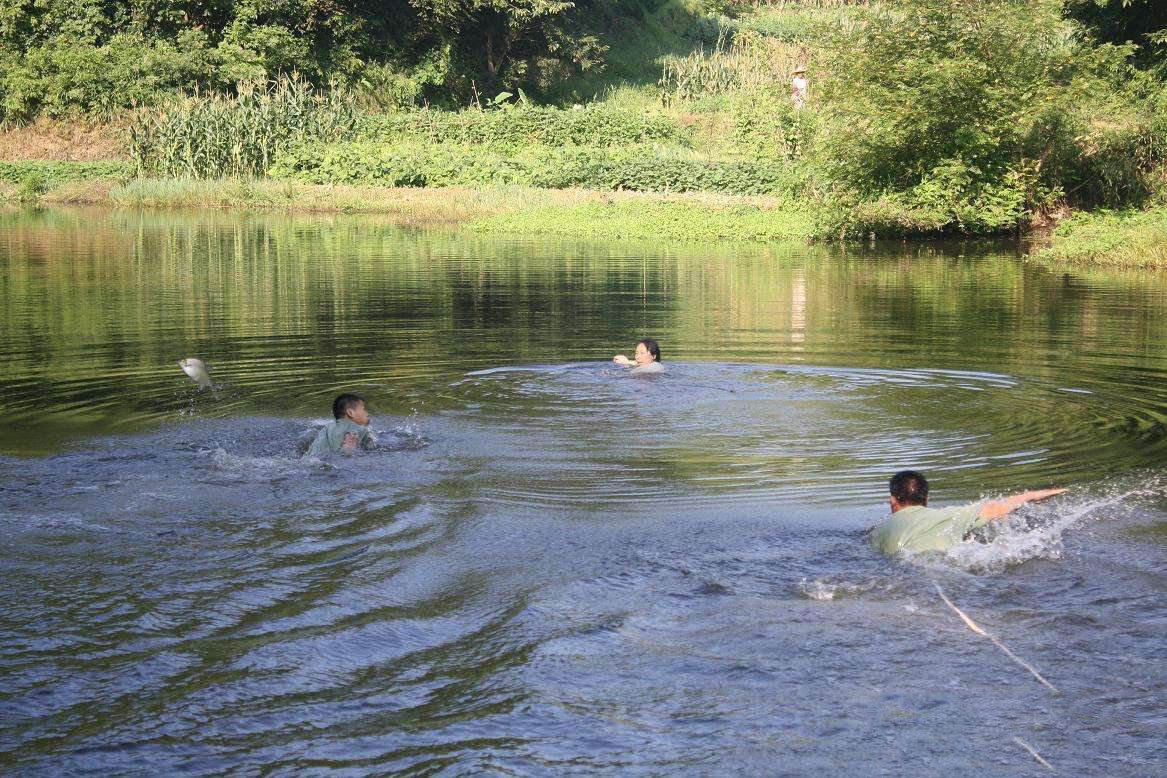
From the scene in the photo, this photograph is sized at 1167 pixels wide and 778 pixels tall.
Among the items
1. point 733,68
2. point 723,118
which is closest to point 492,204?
point 723,118

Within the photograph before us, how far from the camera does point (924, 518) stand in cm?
766

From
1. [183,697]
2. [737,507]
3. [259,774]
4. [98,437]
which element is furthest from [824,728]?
[98,437]

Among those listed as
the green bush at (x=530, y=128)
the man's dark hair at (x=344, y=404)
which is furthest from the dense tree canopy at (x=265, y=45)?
the man's dark hair at (x=344, y=404)

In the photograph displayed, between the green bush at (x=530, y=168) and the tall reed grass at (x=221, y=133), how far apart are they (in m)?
1.06

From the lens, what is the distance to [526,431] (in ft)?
38.1

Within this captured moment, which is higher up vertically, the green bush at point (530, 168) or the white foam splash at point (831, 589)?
the green bush at point (530, 168)

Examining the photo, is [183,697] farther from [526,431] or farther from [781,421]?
[781,421]

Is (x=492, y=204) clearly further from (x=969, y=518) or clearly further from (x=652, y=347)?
(x=969, y=518)

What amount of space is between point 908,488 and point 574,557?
2.08m

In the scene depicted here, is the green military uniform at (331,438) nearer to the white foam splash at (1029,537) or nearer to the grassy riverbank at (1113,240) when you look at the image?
the white foam splash at (1029,537)

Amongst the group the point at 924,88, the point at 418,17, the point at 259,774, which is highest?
the point at 418,17

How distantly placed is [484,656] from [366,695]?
27.6 inches

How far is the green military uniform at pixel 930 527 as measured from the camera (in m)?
7.54

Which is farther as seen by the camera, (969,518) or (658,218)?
(658,218)
